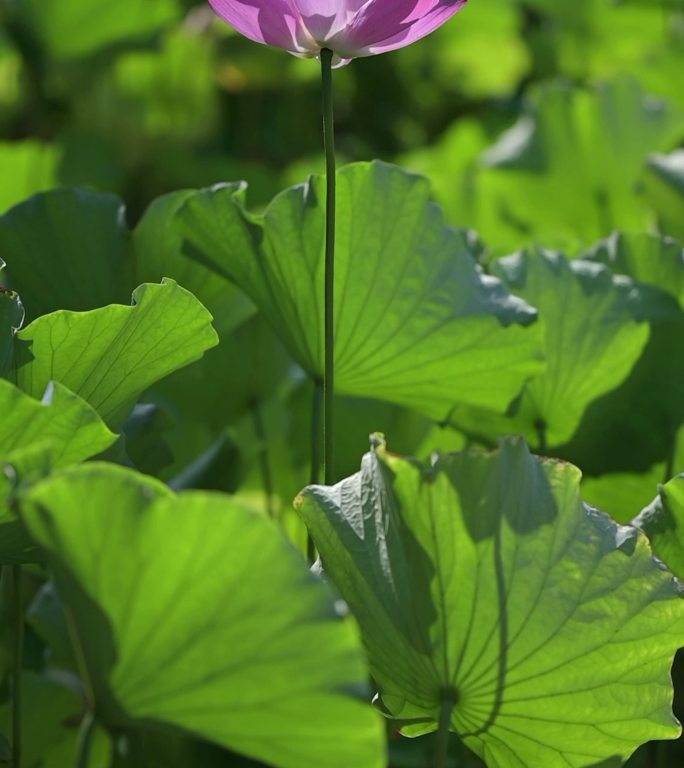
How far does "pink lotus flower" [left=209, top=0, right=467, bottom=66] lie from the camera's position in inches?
23.2

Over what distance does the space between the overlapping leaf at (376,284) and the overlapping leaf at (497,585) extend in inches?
6.8

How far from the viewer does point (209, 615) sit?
41 centimetres

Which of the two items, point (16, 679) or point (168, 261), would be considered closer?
point (16, 679)

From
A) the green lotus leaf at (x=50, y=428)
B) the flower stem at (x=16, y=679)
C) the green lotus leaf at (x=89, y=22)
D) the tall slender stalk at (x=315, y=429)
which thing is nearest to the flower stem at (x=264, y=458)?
the tall slender stalk at (x=315, y=429)

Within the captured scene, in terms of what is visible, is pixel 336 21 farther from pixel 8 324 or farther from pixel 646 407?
pixel 646 407

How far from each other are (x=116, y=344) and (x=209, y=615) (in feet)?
0.58

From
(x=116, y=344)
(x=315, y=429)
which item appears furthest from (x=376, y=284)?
(x=116, y=344)

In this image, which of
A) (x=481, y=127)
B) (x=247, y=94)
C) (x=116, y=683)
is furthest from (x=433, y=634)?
(x=247, y=94)

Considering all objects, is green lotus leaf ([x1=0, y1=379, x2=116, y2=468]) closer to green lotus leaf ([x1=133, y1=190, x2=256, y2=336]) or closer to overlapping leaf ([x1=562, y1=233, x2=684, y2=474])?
green lotus leaf ([x1=133, y1=190, x2=256, y2=336])

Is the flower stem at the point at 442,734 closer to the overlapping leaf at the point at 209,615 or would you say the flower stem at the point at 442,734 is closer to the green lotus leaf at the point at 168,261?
the overlapping leaf at the point at 209,615

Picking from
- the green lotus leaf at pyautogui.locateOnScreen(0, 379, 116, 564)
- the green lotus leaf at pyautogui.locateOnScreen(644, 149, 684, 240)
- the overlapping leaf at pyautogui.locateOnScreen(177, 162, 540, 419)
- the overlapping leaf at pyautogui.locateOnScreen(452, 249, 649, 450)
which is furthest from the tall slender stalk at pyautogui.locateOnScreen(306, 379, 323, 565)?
the green lotus leaf at pyautogui.locateOnScreen(644, 149, 684, 240)

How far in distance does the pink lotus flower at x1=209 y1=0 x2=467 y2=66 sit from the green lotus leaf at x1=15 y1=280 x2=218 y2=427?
14 centimetres

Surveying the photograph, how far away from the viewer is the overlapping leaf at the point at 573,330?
2.56 feet

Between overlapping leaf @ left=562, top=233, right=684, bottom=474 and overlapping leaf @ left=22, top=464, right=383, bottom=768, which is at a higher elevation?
overlapping leaf @ left=22, top=464, right=383, bottom=768
